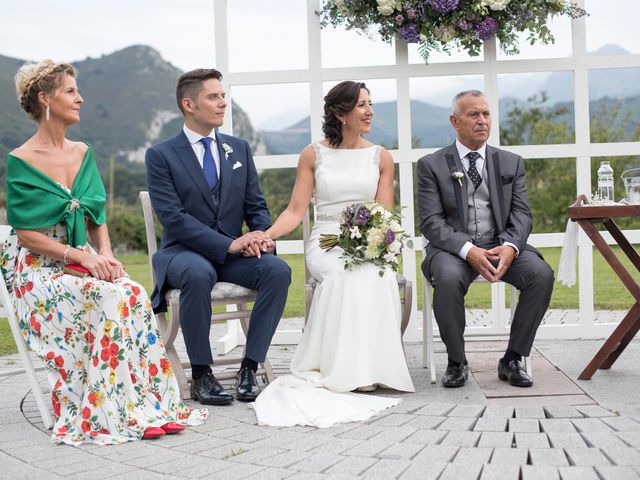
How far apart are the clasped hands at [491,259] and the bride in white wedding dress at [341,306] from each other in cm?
47

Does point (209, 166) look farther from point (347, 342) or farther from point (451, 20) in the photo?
point (451, 20)

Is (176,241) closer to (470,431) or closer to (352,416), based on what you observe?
(352,416)

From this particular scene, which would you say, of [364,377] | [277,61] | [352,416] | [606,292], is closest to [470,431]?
[352,416]

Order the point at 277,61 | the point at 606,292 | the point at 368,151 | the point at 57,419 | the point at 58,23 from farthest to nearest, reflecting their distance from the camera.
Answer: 1. the point at 58,23
2. the point at 277,61
3. the point at 606,292
4. the point at 368,151
5. the point at 57,419

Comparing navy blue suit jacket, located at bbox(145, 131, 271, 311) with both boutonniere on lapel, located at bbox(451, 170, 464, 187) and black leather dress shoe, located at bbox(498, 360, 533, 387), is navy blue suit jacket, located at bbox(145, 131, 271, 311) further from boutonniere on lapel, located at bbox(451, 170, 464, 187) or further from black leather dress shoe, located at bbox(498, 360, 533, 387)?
black leather dress shoe, located at bbox(498, 360, 533, 387)

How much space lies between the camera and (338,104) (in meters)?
5.04

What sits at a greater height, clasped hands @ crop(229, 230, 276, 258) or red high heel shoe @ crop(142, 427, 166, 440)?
clasped hands @ crop(229, 230, 276, 258)

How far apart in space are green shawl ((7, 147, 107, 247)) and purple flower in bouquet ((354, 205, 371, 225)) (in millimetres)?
1436

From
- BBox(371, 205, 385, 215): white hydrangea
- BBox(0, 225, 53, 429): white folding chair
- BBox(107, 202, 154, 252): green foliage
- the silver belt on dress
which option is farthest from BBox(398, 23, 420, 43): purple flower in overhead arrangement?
BBox(107, 202, 154, 252): green foliage

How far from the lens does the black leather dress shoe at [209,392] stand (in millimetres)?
4188

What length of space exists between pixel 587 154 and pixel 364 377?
8.79 ft

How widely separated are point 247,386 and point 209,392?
20 cm

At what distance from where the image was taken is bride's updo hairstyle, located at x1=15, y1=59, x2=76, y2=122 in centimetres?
399

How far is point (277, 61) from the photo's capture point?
3259 cm
